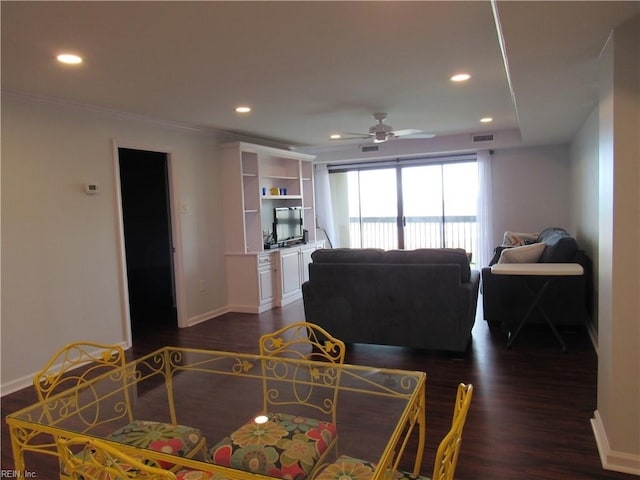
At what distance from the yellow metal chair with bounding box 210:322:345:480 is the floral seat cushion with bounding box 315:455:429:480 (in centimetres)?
10

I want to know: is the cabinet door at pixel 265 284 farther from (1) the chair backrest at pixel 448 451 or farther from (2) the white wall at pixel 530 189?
(1) the chair backrest at pixel 448 451

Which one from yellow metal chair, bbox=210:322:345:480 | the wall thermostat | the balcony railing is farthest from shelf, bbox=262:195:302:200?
yellow metal chair, bbox=210:322:345:480

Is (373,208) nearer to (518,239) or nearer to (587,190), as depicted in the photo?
(518,239)

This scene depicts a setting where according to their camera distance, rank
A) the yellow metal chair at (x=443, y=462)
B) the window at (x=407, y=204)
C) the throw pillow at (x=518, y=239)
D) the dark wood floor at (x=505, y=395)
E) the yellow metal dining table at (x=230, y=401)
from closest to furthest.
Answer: the yellow metal chair at (x=443, y=462) < the yellow metal dining table at (x=230, y=401) < the dark wood floor at (x=505, y=395) < the throw pillow at (x=518, y=239) < the window at (x=407, y=204)

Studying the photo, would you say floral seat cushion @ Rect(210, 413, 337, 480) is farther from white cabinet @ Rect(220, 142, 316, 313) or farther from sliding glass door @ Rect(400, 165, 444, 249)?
sliding glass door @ Rect(400, 165, 444, 249)

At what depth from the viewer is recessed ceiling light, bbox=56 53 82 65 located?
2.81 meters

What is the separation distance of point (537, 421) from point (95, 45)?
3.53 m

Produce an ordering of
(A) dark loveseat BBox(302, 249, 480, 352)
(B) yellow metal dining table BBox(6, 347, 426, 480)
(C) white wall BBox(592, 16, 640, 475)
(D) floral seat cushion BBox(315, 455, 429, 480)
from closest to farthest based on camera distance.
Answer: (D) floral seat cushion BBox(315, 455, 429, 480), (B) yellow metal dining table BBox(6, 347, 426, 480), (C) white wall BBox(592, 16, 640, 475), (A) dark loveseat BBox(302, 249, 480, 352)

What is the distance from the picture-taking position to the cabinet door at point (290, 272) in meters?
6.25

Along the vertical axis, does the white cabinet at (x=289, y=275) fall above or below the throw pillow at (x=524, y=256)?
below

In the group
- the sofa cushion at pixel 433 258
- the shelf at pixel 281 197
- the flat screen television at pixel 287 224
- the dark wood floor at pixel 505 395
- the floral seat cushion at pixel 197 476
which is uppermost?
the shelf at pixel 281 197

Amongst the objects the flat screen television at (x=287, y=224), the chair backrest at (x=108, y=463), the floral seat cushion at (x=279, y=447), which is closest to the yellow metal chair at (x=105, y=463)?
the chair backrest at (x=108, y=463)

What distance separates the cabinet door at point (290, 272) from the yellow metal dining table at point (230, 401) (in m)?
3.55

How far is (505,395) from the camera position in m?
3.07
